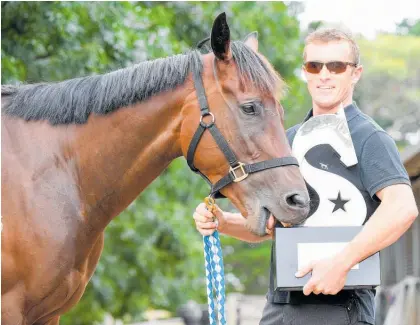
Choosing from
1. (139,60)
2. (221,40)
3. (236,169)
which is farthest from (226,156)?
Result: (139,60)

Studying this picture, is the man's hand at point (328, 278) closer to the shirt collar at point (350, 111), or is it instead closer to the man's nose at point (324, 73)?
the shirt collar at point (350, 111)

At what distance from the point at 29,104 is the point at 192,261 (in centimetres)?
1467

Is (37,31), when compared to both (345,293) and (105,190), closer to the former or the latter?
(105,190)

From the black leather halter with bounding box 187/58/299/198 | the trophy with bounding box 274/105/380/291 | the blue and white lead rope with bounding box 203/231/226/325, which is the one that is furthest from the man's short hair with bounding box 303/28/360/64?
the blue and white lead rope with bounding box 203/231/226/325

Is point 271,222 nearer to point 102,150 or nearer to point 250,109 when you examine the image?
point 250,109

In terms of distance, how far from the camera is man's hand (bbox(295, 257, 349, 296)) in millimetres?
3025

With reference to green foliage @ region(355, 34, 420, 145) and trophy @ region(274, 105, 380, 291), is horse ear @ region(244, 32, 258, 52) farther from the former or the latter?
green foliage @ region(355, 34, 420, 145)

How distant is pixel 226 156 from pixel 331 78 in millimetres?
638

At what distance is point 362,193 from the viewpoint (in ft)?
10.7

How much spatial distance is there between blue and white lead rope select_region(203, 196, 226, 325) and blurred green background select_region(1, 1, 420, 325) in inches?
50.8

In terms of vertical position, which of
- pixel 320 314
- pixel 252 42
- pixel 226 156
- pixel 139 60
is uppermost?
pixel 139 60

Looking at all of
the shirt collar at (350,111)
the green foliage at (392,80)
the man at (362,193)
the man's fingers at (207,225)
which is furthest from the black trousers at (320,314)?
the green foliage at (392,80)

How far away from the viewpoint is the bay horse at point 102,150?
3711 mm

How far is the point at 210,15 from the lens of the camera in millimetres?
10062
